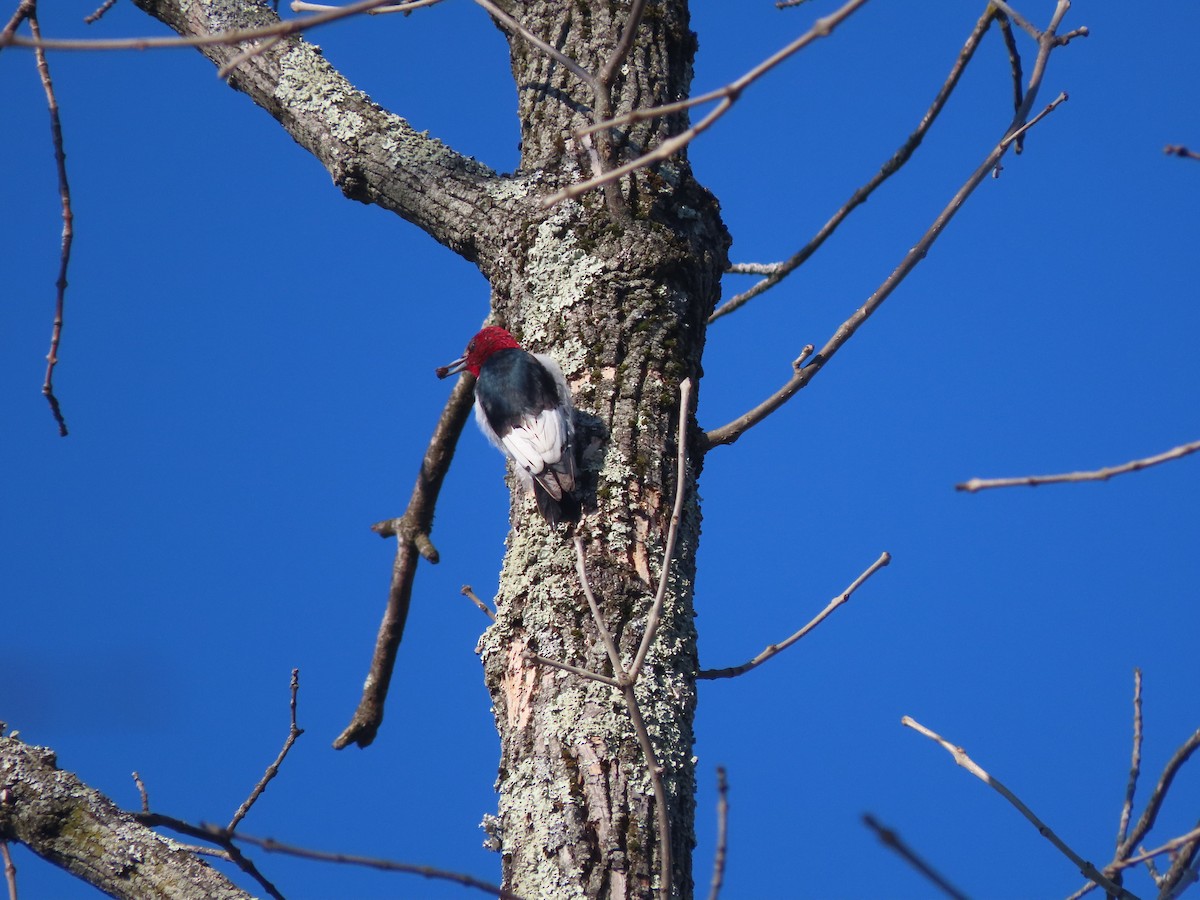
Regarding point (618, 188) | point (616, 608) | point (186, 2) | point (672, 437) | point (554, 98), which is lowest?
point (616, 608)

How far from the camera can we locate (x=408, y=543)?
3.04m

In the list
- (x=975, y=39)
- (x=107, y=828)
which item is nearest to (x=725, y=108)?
(x=975, y=39)

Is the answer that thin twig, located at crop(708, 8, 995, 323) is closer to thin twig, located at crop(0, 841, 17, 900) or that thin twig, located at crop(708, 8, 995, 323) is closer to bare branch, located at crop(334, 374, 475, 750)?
bare branch, located at crop(334, 374, 475, 750)

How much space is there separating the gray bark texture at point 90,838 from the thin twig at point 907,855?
3.76ft

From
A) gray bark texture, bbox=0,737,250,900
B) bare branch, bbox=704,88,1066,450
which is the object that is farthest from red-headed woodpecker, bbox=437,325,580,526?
gray bark texture, bbox=0,737,250,900

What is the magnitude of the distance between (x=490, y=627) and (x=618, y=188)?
3.16 feet

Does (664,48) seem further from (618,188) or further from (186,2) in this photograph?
(186,2)

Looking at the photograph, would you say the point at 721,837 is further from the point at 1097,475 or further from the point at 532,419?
the point at 532,419

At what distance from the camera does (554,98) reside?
8.96ft

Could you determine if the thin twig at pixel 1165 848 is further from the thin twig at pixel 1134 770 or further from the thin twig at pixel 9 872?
the thin twig at pixel 9 872

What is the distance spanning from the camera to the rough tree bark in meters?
1.87

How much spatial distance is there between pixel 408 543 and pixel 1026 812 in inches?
78.8

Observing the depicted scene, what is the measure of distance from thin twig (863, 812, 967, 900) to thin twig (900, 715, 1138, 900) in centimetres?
Answer: 39

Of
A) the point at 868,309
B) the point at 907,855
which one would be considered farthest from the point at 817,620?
the point at 907,855
